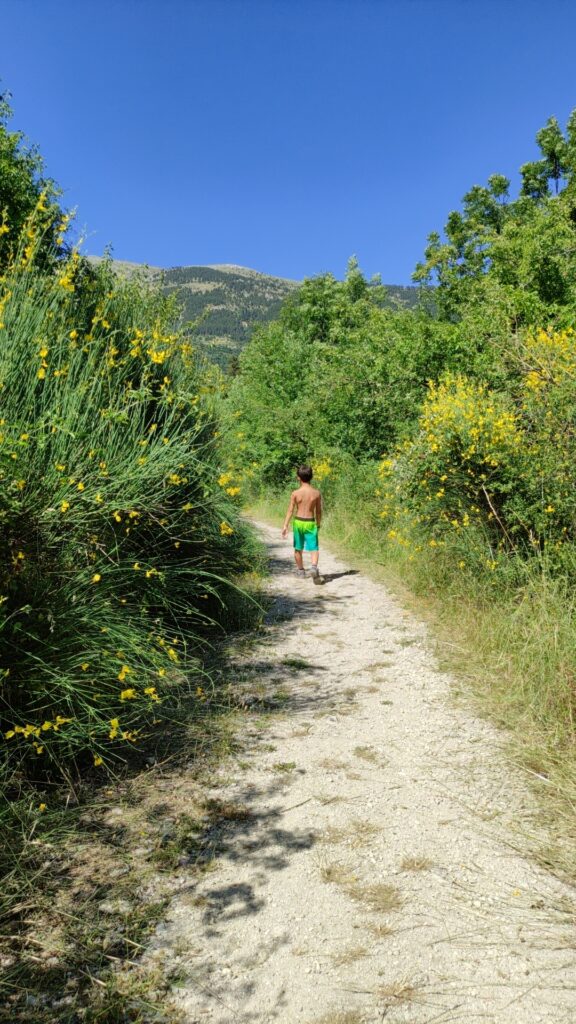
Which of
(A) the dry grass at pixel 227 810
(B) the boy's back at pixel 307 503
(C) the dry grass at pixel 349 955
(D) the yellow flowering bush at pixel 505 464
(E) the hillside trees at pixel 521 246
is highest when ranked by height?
(E) the hillside trees at pixel 521 246

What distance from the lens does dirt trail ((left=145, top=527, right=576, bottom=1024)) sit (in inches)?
80.2

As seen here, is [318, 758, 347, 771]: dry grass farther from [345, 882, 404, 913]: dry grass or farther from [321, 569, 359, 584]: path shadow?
[321, 569, 359, 584]: path shadow

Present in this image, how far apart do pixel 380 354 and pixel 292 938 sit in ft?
39.1

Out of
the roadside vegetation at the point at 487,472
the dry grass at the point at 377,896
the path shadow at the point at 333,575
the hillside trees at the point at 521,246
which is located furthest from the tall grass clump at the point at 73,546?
the hillside trees at the point at 521,246

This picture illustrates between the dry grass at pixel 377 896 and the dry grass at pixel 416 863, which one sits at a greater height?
A: the dry grass at pixel 416 863

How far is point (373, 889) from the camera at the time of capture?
2.57 metres

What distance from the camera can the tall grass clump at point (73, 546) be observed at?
3.07m

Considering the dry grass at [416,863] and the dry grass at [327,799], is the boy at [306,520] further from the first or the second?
the dry grass at [416,863]

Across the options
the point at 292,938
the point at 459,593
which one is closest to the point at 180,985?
the point at 292,938

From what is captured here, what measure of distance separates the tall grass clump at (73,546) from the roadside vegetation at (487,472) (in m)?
1.94

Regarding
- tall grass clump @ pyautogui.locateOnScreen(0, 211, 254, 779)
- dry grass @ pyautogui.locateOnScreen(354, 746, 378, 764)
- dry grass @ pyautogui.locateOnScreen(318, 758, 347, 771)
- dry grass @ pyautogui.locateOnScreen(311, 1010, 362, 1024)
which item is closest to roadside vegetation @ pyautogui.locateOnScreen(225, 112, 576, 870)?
dry grass @ pyautogui.locateOnScreen(354, 746, 378, 764)

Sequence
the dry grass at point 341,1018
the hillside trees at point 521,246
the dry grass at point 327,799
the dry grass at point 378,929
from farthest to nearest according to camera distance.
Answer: the hillside trees at point 521,246 → the dry grass at point 327,799 → the dry grass at point 378,929 → the dry grass at point 341,1018

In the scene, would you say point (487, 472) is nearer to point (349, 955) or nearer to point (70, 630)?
point (70, 630)

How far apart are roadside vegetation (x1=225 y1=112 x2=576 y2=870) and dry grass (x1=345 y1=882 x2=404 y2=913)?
3.32 feet
